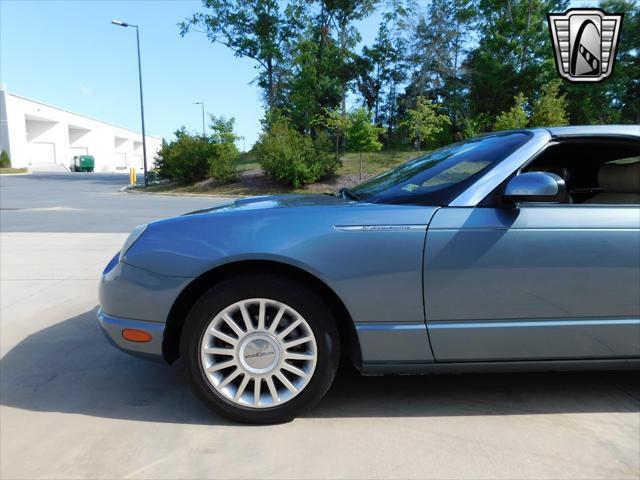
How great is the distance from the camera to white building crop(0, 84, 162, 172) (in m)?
53.3

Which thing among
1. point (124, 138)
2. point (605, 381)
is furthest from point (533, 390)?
point (124, 138)

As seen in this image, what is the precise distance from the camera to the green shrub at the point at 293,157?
24.6 m

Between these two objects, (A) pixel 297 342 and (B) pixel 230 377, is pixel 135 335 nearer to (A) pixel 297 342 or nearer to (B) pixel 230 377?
(B) pixel 230 377

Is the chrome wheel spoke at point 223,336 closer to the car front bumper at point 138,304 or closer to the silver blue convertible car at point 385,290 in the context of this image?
the silver blue convertible car at point 385,290

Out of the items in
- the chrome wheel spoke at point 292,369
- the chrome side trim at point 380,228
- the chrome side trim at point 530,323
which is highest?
the chrome side trim at point 380,228

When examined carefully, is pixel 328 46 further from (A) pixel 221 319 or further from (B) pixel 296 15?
(A) pixel 221 319

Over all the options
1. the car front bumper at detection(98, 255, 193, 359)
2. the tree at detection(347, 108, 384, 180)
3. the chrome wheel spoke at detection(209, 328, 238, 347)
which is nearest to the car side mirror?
the chrome wheel spoke at detection(209, 328, 238, 347)

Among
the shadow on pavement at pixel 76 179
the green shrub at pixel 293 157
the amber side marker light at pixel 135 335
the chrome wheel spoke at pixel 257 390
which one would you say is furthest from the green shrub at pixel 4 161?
the chrome wheel spoke at pixel 257 390

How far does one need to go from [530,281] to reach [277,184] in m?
24.1

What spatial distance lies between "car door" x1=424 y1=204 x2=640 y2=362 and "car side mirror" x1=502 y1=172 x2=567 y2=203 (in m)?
0.08

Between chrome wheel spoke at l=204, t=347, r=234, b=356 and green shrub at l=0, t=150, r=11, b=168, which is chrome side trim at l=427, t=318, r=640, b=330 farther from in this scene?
green shrub at l=0, t=150, r=11, b=168

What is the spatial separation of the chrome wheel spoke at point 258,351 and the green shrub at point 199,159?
2572cm

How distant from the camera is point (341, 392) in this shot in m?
2.78

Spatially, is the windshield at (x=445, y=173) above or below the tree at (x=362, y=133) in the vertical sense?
below
